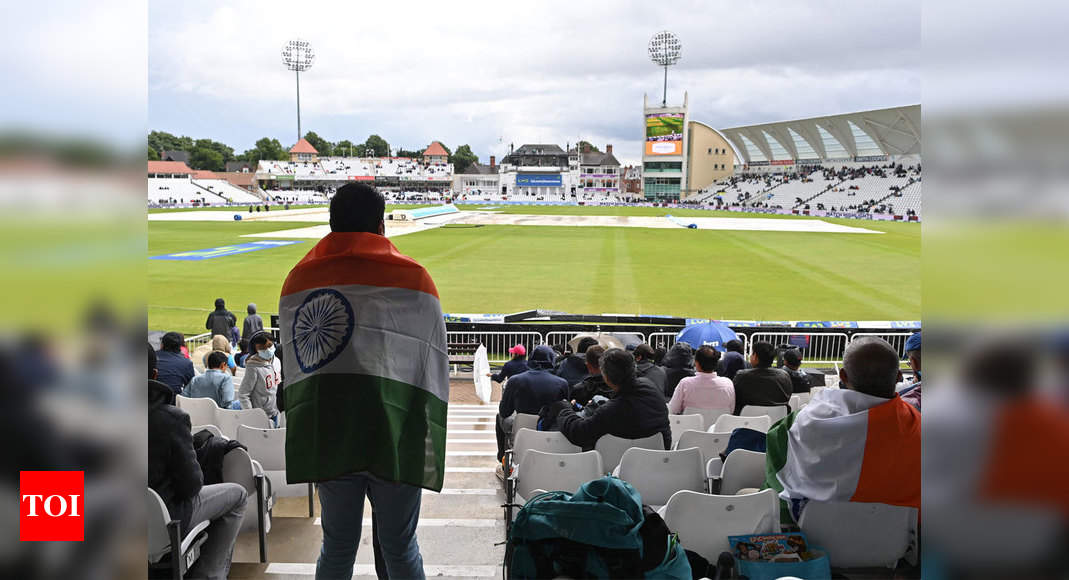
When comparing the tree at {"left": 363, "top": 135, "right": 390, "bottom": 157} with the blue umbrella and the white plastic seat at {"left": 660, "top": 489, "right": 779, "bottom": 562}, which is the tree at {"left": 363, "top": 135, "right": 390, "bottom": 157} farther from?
the white plastic seat at {"left": 660, "top": 489, "right": 779, "bottom": 562}

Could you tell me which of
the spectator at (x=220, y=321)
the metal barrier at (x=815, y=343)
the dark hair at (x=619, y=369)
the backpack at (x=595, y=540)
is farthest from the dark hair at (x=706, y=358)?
the spectator at (x=220, y=321)

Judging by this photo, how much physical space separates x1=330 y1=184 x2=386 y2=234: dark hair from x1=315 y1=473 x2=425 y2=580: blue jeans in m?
0.85

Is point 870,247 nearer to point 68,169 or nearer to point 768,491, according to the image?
point 768,491

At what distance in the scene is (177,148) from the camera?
102m

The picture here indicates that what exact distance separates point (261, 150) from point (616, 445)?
375 feet

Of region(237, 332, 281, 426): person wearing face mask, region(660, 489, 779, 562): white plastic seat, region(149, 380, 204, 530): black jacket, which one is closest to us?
region(149, 380, 204, 530): black jacket

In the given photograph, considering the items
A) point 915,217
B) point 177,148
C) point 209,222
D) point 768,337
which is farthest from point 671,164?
point 768,337

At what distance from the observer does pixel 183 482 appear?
2547 mm

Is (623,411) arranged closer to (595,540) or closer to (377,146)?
(595,540)

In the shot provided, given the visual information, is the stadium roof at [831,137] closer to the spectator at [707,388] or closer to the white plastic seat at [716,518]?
the spectator at [707,388]

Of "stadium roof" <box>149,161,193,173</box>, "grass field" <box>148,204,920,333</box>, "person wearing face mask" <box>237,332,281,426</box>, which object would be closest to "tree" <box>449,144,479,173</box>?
"stadium roof" <box>149,161,193,173</box>

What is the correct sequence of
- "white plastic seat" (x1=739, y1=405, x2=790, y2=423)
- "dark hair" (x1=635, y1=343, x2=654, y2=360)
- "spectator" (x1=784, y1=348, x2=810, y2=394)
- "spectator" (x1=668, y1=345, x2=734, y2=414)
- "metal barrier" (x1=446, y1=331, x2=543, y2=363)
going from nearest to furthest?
"white plastic seat" (x1=739, y1=405, x2=790, y2=423) < "spectator" (x1=668, y1=345, x2=734, y2=414) < "dark hair" (x1=635, y1=343, x2=654, y2=360) < "spectator" (x1=784, y1=348, x2=810, y2=394) < "metal barrier" (x1=446, y1=331, x2=543, y2=363)

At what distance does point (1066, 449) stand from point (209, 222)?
4949 centimetres

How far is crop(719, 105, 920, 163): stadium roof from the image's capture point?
63.5 m
